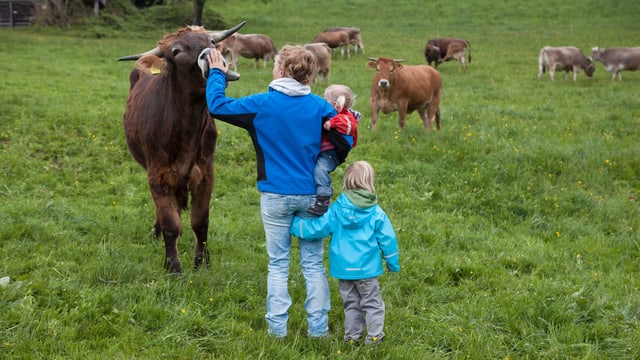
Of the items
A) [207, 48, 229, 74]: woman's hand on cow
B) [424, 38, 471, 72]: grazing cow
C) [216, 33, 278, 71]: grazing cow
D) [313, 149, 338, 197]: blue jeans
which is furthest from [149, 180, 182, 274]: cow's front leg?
[424, 38, 471, 72]: grazing cow

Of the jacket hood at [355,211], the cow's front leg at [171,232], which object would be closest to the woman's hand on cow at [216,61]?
the jacket hood at [355,211]

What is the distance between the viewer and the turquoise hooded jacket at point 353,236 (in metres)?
4.18

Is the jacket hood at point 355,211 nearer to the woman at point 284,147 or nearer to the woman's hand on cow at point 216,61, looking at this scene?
the woman at point 284,147

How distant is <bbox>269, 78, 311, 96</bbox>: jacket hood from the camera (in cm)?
411

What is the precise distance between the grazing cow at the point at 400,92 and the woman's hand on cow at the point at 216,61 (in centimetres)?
744

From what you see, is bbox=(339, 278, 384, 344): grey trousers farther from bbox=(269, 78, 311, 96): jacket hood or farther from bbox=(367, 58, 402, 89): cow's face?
bbox=(367, 58, 402, 89): cow's face

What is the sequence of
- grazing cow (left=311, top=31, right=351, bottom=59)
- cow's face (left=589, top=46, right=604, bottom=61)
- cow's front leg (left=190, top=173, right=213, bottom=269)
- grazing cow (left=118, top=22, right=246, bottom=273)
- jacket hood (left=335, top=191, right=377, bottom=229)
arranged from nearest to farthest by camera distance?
jacket hood (left=335, top=191, right=377, bottom=229) → grazing cow (left=118, top=22, right=246, bottom=273) → cow's front leg (left=190, top=173, right=213, bottom=269) → cow's face (left=589, top=46, right=604, bottom=61) → grazing cow (left=311, top=31, right=351, bottom=59)

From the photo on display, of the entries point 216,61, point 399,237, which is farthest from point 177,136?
point 399,237

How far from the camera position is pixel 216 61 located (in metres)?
4.33

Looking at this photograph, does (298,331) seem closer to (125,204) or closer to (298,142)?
(298,142)

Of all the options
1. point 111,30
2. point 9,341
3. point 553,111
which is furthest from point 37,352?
point 111,30

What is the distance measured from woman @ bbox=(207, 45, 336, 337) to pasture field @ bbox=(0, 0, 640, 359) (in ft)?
1.12

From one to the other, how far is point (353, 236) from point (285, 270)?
54 cm

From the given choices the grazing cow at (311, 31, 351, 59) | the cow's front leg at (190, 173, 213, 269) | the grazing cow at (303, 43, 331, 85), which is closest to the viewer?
the cow's front leg at (190, 173, 213, 269)
